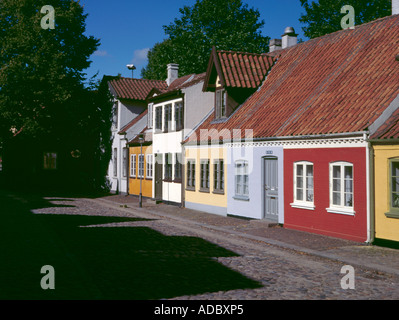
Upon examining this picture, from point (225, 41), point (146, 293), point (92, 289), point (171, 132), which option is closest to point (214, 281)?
point (146, 293)

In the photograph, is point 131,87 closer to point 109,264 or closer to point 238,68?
point 238,68

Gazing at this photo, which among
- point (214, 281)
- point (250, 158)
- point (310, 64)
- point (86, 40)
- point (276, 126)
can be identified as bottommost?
point (214, 281)

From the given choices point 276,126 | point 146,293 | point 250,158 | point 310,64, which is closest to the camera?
point 146,293

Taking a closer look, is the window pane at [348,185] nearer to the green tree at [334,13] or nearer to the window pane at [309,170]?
the window pane at [309,170]

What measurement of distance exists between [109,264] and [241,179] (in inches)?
382

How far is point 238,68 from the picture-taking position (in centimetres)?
2156

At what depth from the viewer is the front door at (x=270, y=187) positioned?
16531 millimetres

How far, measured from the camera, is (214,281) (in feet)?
26.8

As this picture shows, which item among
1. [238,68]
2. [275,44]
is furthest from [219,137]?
[275,44]

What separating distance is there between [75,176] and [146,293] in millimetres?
33710

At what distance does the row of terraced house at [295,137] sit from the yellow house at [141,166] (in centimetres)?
35

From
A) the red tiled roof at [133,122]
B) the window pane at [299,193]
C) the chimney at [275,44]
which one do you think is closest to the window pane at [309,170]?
the window pane at [299,193]

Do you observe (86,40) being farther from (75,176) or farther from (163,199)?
(163,199)

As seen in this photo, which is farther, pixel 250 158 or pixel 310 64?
pixel 310 64
